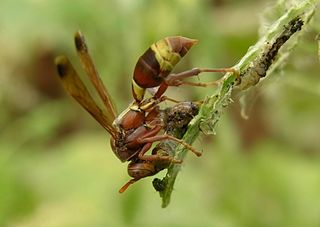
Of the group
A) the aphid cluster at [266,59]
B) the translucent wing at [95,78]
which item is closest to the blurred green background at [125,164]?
the translucent wing at [95,78]

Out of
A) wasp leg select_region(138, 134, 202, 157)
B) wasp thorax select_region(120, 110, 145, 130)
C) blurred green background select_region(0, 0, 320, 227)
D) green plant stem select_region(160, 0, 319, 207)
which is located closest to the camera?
green plant stem select_region(160, 0, 319, 207)

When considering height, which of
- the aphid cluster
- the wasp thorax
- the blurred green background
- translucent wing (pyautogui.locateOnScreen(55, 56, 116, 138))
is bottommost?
the blurred green background

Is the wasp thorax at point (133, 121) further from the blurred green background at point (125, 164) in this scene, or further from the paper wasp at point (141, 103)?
the blurred green background at point (125, 164)

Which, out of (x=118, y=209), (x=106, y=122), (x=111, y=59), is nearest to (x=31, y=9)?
(x=111, y=59)

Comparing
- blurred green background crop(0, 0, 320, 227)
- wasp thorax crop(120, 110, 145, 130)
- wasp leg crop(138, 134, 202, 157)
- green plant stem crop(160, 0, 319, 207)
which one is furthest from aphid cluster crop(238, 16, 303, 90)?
blurred green background crop(0, 0, 320, 227)

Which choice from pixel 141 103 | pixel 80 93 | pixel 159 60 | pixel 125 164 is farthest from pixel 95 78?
pixel 125 164

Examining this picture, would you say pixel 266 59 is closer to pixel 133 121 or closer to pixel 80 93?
pixel 133 121

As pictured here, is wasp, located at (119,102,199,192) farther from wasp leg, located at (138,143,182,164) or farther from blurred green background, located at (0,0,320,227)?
blurred green background, located at (0,0,320,227)
